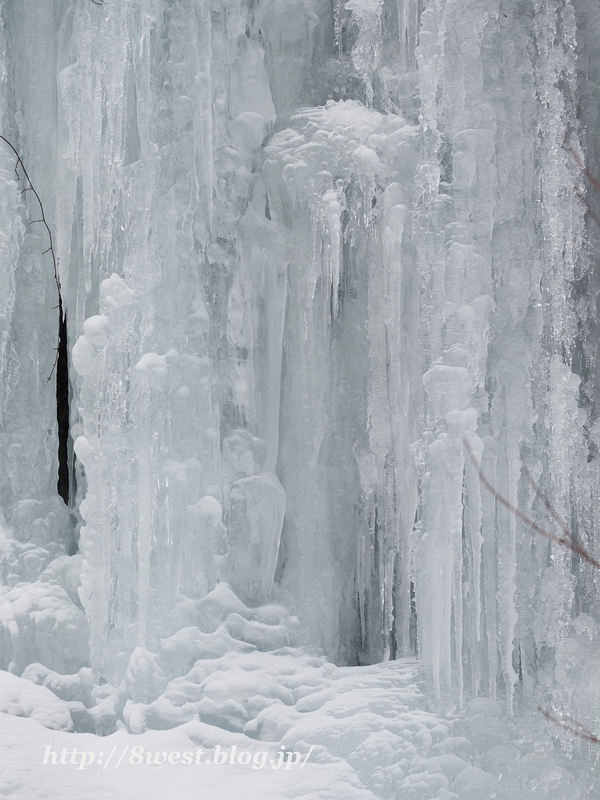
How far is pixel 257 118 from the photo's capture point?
4391mm

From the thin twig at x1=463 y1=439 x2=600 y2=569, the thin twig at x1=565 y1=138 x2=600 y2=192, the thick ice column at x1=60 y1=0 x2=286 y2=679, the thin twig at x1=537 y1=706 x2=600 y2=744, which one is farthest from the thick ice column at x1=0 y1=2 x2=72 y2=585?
the thin twig at x1=565 y1=138 x2=600 y2=192

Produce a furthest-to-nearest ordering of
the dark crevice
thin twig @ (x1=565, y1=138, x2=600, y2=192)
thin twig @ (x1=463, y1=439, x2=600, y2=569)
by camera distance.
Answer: the dark crevice, thin twig @ (x1=565, y1=138, x2=600, y2=192), thin twig @ (x1=463, y1=439, x2=600, y2=569)

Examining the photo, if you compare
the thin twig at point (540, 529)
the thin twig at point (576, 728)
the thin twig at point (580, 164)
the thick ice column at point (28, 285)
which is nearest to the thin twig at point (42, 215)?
the thick ice column at point (28, 285)

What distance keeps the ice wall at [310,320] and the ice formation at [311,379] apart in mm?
14

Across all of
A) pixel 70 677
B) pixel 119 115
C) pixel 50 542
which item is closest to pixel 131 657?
pixel 70 677

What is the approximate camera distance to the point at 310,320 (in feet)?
14.5

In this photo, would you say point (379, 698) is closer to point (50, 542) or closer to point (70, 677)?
point (70, 677)

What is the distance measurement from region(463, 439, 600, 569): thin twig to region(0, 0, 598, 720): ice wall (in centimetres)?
3

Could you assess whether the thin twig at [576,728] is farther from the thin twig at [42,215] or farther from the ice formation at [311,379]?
the thin twig at [42,215]

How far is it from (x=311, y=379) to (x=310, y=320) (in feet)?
0.93

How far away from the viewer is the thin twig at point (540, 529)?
3.76 metres

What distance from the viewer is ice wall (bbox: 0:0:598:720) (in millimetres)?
3852

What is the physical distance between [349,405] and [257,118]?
145 cm

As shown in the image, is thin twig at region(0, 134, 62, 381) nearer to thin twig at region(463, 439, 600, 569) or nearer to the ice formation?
the ice formation
